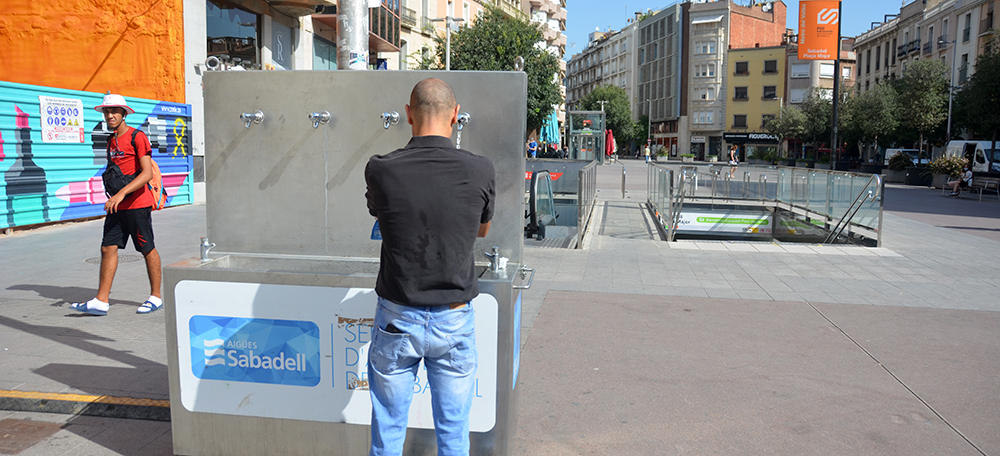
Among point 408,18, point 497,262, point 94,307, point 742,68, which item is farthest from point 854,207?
point 742,68

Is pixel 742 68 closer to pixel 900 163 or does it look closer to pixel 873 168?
pixel 873 168

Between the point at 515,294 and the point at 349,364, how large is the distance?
760mm

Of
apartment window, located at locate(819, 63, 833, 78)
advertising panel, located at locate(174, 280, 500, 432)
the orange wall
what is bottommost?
advertising panel, located at locate(174, 280, 500, 432)

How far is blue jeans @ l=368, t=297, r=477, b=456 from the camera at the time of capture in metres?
2.39

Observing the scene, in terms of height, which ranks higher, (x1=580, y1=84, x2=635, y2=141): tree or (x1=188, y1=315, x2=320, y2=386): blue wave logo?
(x1=580, y1=84, x2=635, y2=141): tree

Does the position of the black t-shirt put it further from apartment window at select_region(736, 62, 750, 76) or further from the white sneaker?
apartment window at select_region(736, 62, 750, 76)

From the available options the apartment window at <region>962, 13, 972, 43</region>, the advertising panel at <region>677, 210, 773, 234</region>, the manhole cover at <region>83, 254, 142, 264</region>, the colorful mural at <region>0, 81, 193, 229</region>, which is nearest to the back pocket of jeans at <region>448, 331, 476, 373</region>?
the manhole cover at <region>83, 254, 142, 264</region>

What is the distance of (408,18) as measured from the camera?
1313 inches

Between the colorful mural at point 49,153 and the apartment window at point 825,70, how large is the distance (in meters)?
73.8

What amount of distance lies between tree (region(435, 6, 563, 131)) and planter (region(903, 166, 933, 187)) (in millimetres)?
16450

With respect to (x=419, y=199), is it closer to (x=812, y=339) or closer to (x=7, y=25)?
(x=812, y=339)

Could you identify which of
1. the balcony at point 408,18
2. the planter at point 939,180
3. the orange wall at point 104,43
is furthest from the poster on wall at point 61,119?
the planter at point 939,180

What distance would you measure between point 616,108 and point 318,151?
3578 inches

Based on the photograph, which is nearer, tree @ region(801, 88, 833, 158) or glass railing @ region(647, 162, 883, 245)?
glass railing @ region(647, 162, 883, 245)
